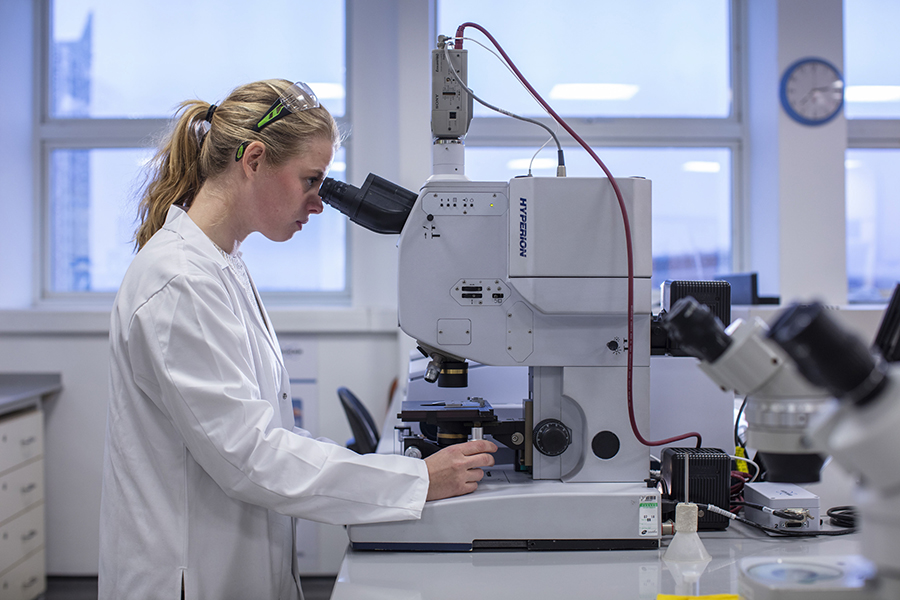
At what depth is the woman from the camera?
86 centimetres

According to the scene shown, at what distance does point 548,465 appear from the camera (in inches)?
40.0

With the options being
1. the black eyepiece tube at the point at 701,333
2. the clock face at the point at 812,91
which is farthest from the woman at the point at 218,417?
the clock face at the point at 812,91

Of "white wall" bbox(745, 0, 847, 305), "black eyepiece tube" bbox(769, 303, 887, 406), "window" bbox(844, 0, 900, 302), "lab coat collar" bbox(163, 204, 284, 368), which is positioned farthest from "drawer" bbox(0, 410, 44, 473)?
"window" bbox(844, 0, 900, 302)

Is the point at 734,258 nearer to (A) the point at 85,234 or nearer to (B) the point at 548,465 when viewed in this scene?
(B) the point at 548,465

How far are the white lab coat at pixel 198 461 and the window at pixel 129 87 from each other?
6.36 ft

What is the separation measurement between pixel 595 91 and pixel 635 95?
0.62 feet

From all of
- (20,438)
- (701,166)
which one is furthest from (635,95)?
(20,438)

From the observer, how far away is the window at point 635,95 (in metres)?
2.87

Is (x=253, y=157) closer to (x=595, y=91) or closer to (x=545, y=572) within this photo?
(x=545, y=572)

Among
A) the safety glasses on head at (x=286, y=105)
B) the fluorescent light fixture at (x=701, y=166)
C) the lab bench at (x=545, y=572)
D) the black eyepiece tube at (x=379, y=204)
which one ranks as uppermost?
the fluorescent light fixture at (x=701, y=166)

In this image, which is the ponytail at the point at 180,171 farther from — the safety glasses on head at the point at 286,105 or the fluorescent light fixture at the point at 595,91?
the fluorescent light fixture at the point at 595,91

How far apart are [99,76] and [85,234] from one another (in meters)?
0.73

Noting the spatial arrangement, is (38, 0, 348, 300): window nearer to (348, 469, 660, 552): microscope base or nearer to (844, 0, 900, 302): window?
(348, 469, 660, 552): microscope base

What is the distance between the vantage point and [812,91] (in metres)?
2.66
